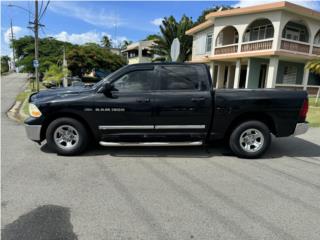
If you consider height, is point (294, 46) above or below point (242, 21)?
below

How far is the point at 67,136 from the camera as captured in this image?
5.50 m

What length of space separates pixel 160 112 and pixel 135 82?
2.67 ft

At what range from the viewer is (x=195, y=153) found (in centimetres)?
593

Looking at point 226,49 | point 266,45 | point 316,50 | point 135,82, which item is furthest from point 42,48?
point 135,82

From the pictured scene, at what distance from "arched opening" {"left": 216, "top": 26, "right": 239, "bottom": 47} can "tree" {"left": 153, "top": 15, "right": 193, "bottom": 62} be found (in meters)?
7.74

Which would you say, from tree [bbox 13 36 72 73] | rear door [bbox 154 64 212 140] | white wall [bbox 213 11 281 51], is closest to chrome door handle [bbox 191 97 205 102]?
rear door [bbox 154 64 212 140]

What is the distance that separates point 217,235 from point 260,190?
1.49 metres

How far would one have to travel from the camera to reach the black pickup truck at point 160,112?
539 cm

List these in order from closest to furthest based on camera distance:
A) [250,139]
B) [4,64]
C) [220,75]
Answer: [250,139] → [220,75] → [4,64]

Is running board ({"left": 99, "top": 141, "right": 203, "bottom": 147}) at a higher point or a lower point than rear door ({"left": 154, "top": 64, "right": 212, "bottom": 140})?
lower

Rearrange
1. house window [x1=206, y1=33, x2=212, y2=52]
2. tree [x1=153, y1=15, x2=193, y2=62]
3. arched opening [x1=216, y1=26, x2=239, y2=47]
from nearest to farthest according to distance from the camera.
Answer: arched opening [x1=216, y1=26, x2=239, y2=47]
house window [x1=206, y1=33, x2=212, y2=52]
tree [x1=153, y1=15, x2=193, y2=62]

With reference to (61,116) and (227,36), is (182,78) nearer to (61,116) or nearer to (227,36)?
(61,116)

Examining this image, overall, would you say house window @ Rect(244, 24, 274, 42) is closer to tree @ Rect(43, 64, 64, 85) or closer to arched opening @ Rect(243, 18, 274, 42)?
arched opening @ Rect(243, 18, 274, 42)

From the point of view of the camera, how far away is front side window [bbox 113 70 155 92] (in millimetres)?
5496
